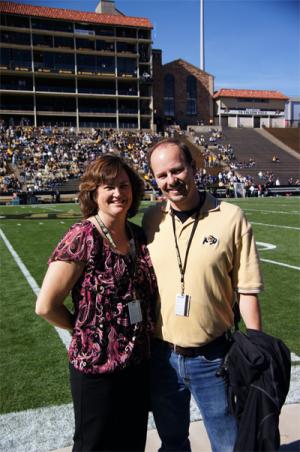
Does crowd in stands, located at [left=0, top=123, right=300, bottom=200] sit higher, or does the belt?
crowd in stands, located at [left=0, top=123, right=300, bottom=200]

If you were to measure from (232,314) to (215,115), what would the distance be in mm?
72556

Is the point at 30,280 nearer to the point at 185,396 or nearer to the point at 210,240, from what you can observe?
the point at 185,396

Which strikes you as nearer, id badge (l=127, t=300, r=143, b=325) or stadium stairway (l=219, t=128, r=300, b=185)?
id badge (l=127, t=300, r=143, b=325)

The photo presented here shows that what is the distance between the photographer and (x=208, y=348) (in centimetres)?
219

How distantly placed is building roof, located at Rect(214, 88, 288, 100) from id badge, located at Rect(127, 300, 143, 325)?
72.5 metres

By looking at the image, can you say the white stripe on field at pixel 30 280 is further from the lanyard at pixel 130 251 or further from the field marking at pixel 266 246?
the field marking at pixel 266 246

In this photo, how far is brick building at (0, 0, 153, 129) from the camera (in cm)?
5681

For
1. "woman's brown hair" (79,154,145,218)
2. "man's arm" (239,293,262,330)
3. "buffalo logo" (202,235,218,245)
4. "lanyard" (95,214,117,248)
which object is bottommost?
"man's arm" (239,293,262,330)

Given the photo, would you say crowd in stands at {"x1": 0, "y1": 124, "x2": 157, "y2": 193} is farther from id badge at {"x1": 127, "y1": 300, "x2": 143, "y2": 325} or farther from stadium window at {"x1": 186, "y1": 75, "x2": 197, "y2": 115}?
id badge at {"x1": 127, "y1": 300, "x2": 143, "y2": 325}

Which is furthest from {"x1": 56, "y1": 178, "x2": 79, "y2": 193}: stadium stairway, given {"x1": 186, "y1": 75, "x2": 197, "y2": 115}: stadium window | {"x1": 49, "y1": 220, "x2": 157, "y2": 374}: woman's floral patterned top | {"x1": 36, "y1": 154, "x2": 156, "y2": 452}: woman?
{"x1": 186, "y1": 75, "x2": 197, "y2": 115}: stadium window

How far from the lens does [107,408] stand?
2049 millimetres

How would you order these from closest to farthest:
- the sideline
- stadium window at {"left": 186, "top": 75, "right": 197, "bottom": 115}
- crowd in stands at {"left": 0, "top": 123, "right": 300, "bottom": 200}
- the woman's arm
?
the woman's arm → the sideline → crowd in stands at {"left": 0, "top": 123, "right": 300, "bottom": 200} → stadium window at {"left": 186, "top": 75, "right": 197, "bottom": 115}

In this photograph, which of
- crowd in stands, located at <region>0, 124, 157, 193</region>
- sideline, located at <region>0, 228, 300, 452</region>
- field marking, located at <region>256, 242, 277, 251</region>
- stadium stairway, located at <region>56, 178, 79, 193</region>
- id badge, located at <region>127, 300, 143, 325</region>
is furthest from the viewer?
crowd in stands, located at <region>0, 124, 157, 193</region>

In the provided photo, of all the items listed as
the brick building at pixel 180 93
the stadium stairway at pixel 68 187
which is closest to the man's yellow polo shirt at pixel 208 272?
the stadium stairway at pixel 68 187
